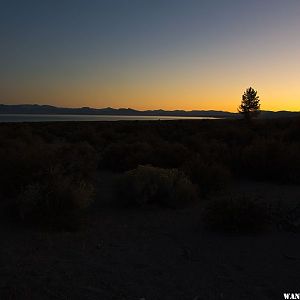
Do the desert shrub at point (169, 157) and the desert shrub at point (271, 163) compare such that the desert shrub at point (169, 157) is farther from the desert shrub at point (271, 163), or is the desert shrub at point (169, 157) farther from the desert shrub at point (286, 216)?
the desert shrub at point (286, 216)

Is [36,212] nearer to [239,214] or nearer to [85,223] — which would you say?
[85,223]

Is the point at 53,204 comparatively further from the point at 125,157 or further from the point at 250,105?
the point at 250,105

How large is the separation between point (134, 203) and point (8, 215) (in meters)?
3.07

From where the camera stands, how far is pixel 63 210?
9.27 m

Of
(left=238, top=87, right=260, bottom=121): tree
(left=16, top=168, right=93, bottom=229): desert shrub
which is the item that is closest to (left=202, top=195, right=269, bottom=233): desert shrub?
(left=16, top=168, right=93, bottom=229): desert shrub

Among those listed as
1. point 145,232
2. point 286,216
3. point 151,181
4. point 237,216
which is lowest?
point 145,232

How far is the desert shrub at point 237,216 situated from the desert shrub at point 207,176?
130 inches

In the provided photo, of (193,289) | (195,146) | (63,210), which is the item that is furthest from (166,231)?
(195,146)

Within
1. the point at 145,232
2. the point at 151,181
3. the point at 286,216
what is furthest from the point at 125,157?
the point at 286,216

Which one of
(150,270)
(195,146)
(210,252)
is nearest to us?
(150,270)

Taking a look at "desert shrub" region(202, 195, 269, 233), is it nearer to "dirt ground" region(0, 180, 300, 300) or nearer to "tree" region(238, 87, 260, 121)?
"dirt ground" region(0, 180, 300, 300)

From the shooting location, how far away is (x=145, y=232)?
357 inches

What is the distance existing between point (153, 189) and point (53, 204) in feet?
9.01

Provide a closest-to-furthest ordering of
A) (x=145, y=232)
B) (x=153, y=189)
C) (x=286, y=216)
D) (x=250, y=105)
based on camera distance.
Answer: (x=145, y=232), (x=286, y=216), (x=153, y=189), (x=250, y=105)
